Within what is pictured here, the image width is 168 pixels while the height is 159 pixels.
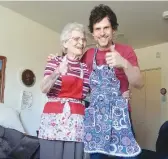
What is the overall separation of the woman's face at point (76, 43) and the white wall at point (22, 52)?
6.61 feet

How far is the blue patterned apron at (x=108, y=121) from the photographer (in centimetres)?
102

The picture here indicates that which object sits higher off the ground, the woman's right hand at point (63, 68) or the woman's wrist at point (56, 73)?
the woman's right hand at point (63, 68)

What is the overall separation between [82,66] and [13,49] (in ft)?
7.09

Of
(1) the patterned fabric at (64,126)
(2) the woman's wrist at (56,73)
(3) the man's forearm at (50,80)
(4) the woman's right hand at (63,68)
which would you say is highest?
(4) the woman's right hand at (63,68)

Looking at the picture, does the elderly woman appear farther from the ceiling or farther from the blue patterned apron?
the ceiling

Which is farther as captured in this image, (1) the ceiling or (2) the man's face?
(1) the ceiling

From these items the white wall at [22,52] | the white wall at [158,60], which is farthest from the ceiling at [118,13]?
the white wall at [158,60]

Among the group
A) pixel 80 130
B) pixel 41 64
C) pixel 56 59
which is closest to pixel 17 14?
pixel 41 64

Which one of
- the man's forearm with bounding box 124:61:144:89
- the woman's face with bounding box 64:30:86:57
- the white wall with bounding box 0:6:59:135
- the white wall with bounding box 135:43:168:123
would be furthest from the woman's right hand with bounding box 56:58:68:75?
the white wall with bounding box 135:43:168:123

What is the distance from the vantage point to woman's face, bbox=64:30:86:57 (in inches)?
47.3

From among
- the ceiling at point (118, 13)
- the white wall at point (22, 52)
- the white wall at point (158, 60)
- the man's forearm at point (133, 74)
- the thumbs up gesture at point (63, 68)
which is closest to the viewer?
the man's forearm at point (133, 74)

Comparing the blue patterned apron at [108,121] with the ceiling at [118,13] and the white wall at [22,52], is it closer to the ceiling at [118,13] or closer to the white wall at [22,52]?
the ceiling at [118,13]

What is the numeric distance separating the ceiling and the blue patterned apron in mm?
1646

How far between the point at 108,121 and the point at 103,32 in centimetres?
39
